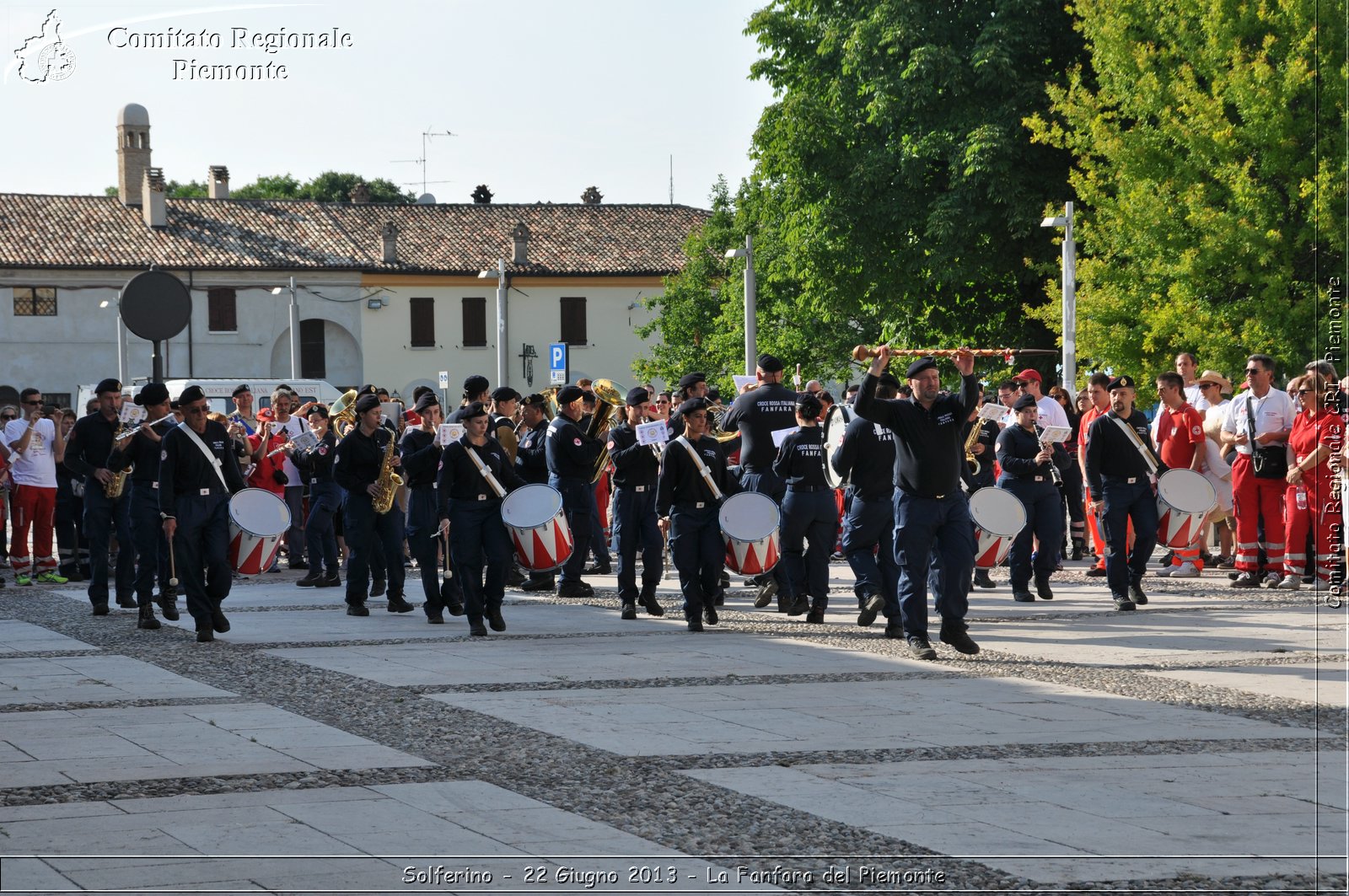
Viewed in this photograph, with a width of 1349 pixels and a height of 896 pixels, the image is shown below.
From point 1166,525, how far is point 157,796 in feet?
32.3

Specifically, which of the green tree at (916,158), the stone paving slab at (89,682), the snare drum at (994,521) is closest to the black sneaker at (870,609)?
the snare drum at (994,521)

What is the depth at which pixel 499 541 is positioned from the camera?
43.6 ft

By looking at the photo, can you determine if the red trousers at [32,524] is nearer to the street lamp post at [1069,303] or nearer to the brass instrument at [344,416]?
the brass instrument at [344,416]

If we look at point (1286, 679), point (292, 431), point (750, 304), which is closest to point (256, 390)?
point (750, 304)

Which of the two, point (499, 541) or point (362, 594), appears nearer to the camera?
point (499, 541)

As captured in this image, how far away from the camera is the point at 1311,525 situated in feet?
51.5

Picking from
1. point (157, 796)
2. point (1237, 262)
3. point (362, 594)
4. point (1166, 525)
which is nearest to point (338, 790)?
point (157, 796)

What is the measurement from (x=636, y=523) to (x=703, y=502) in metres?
1.10

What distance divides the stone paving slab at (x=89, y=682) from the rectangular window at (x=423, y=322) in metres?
54.6

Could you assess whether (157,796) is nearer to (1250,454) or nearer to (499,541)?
(499,541)

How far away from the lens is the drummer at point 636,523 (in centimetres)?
1426

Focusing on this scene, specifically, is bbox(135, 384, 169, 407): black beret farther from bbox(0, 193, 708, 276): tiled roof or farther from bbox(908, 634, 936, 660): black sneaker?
bbox(0, 193, 708, 276): tiled roof

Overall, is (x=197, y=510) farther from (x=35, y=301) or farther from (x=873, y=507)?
(x=35, y=301)

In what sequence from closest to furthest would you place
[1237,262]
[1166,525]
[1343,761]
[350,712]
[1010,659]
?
1. [1343,761]
2. [350,712]
3. [1010,659]
4. [1166,525]
5. [1237,262]
